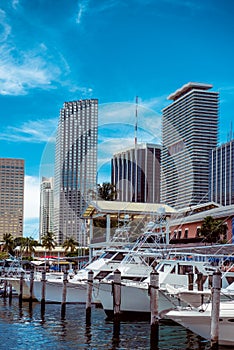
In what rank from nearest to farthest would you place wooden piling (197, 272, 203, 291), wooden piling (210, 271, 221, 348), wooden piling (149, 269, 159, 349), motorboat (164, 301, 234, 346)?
wooden piling (210, 271, 221, 348)
motorboat (164, 301, 234, 346)
wooden piling (149, 269, 159, 349)
wooden piling (197, 272, 203, 291)

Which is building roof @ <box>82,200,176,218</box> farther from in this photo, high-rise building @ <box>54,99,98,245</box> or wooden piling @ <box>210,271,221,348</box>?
wooden piling @ <box>210,271,221,348</box>

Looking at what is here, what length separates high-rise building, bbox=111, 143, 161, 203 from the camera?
6475 centimetres

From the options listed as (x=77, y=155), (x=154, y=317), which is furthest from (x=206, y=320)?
(x=77, y=155)

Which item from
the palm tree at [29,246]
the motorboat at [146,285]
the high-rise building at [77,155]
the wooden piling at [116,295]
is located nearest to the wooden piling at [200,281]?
the motorboat at [146,285]

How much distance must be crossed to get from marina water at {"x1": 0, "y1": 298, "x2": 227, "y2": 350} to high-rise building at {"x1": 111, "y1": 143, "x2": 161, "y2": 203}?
24892 mm

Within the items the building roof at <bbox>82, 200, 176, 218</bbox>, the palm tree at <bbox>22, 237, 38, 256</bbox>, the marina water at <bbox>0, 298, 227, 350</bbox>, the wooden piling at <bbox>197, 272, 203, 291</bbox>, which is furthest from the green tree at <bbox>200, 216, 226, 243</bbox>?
the palm tree at <bbox>22, 237, 38, 256</bbox>

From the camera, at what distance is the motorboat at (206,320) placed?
26.4m

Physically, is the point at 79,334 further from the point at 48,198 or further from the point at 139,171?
the point at 48,198

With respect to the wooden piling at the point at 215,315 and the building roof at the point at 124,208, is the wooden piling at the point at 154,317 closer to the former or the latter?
the wooden piling at the point at 215,315

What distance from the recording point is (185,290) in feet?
118

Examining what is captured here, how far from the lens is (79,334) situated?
3284 cm

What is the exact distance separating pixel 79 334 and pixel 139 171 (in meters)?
35.7

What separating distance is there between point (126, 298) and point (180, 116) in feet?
461

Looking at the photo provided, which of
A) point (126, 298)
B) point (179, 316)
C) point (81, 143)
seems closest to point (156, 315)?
point (179, 316)
